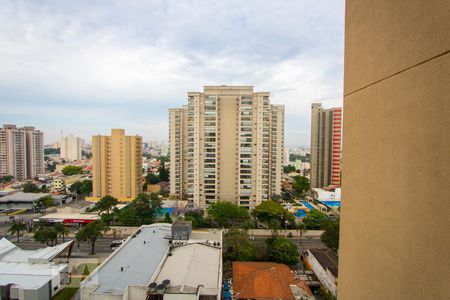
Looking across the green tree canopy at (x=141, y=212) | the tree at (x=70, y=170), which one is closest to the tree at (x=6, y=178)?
the tree at (x=70, y=170)

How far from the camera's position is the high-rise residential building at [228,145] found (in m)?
14.8

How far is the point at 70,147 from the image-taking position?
47.0 m

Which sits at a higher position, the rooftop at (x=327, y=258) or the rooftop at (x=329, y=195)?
the rooftop at (x=329, y=195)

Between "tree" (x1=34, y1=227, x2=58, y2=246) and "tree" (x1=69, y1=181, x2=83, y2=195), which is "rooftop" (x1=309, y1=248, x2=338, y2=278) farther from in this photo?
"tree" (x1=69, y1=181, x2=83, y2=195)

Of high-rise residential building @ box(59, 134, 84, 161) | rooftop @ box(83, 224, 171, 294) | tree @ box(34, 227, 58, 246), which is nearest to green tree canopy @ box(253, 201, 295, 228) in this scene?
rooftop @ box(83, 224, 171, 294)

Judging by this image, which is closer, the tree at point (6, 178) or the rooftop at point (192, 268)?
the rooftop at point (192, 268)

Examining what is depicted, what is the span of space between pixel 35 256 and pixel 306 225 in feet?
37.4

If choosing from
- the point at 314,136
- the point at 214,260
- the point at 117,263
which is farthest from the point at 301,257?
the point at 314,136

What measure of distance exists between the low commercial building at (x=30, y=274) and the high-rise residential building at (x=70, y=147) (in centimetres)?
4411

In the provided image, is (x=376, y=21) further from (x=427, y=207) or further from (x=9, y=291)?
(x=9, y=291)

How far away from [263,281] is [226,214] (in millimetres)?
5737

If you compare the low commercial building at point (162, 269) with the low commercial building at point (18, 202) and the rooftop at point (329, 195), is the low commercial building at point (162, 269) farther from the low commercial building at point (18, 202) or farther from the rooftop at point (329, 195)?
the low commercial building at point (18, 202)

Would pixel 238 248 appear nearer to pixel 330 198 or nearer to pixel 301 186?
pixel 330 198

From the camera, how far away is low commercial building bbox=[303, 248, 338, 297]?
7108 millimetres
